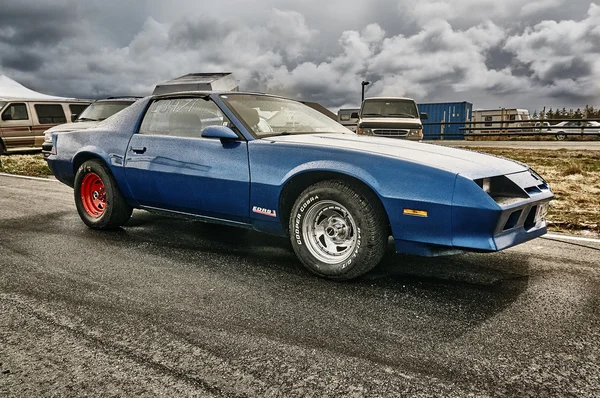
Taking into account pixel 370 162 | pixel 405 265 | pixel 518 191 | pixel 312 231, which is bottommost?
pixel 405 265

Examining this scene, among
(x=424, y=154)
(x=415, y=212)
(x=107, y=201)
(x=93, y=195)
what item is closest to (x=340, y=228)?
(x=415, y=212)

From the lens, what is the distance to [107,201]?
4570 mm

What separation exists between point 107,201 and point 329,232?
2350mm

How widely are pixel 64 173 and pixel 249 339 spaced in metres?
3.62

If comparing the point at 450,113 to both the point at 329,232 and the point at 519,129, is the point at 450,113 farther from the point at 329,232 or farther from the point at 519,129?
the point at 329,232

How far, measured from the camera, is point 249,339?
231 cm

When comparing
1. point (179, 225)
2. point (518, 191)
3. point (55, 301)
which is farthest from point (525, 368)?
point (179, 225)

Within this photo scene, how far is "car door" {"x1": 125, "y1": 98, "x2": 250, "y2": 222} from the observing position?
364cm

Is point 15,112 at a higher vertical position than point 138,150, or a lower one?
higher

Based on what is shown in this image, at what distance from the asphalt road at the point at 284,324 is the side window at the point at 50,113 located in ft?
40.9

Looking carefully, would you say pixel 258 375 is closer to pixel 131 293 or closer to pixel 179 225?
pixel 131 293

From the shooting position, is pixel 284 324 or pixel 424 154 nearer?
pixel 284 324

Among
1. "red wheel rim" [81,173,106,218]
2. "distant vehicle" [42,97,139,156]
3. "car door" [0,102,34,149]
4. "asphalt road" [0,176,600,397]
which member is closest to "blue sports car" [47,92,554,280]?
"red wheel rim" [81,173,106,218]

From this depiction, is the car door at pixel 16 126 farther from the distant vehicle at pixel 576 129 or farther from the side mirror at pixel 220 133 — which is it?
the distant vehicle at pixel 576 129
